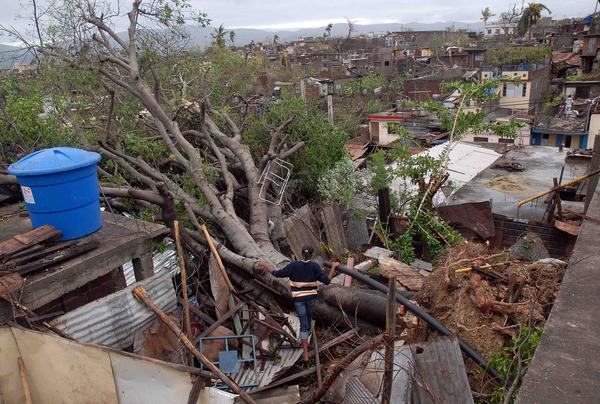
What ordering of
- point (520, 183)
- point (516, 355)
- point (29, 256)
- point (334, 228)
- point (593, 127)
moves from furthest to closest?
point (593, 127) < point (520, 183) < point (334, 228) < point (516, 355) < point (29, 256)

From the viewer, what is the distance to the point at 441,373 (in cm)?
432

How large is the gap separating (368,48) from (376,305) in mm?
79647

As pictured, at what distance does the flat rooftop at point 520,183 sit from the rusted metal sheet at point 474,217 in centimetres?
158

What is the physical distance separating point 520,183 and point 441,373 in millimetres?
11860

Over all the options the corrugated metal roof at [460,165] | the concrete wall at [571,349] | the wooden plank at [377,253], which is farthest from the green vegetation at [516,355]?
the corrugated metal roof at [460,165]

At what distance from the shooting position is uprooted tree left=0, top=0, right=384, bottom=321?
6883 millimetres

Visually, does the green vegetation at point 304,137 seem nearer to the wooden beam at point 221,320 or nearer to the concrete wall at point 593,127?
the wooden beam at point 221,320

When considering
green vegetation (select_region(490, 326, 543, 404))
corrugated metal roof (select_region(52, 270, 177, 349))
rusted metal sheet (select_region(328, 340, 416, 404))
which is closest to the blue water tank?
corrugated metal roof (select_region(52, 270, 177, 349))

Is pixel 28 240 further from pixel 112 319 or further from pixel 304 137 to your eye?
pixel 304 137

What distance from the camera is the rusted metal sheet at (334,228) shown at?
1002cm

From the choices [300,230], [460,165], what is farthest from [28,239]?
[460,165]

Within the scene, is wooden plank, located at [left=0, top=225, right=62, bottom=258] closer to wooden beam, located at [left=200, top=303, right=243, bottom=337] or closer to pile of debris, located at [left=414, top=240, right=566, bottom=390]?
wooden beam, located at [left=200, top=303, right=243, bottom=337]

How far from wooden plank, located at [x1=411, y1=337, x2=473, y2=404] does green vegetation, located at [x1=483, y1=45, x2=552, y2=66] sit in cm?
3863

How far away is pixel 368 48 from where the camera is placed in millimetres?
79812
